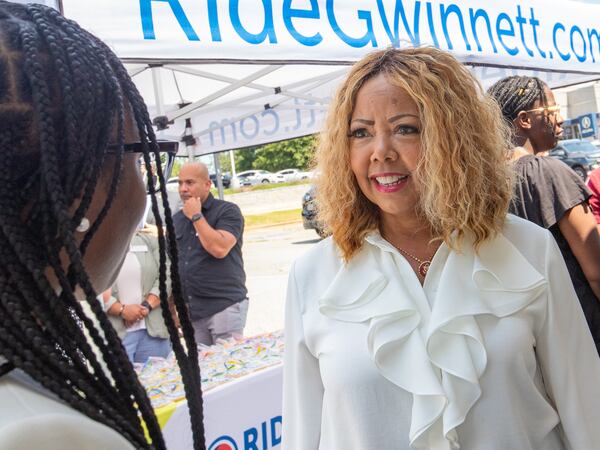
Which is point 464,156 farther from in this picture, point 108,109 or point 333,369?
point 108,109

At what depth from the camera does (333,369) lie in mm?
1604

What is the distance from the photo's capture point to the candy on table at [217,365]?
288 cm

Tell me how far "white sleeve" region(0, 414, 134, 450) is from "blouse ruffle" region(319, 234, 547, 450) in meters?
0.92

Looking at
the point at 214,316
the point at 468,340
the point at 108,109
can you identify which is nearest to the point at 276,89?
the point at 214,316

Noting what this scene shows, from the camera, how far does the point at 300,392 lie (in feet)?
5.65

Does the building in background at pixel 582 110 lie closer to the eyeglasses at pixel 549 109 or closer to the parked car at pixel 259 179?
the parked car at pixel 259 179

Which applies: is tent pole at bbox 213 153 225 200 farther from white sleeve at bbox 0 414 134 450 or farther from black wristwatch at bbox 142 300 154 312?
white sleeve at bbox 0 414 134 450

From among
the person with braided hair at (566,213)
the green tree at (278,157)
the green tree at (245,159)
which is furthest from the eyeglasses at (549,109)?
the green tree at (245,159)

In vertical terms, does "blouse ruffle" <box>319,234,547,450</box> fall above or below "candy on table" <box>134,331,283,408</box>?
above

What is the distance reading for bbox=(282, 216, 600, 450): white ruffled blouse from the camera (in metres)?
1.51

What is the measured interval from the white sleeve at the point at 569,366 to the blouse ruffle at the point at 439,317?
0.08 m

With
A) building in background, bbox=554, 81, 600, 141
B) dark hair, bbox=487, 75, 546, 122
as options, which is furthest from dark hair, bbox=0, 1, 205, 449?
building in background, bbox=554, 81, 600, 141

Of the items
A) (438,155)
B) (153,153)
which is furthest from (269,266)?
(153,153)

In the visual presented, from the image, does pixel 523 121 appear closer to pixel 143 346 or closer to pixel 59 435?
pixel 59 435
